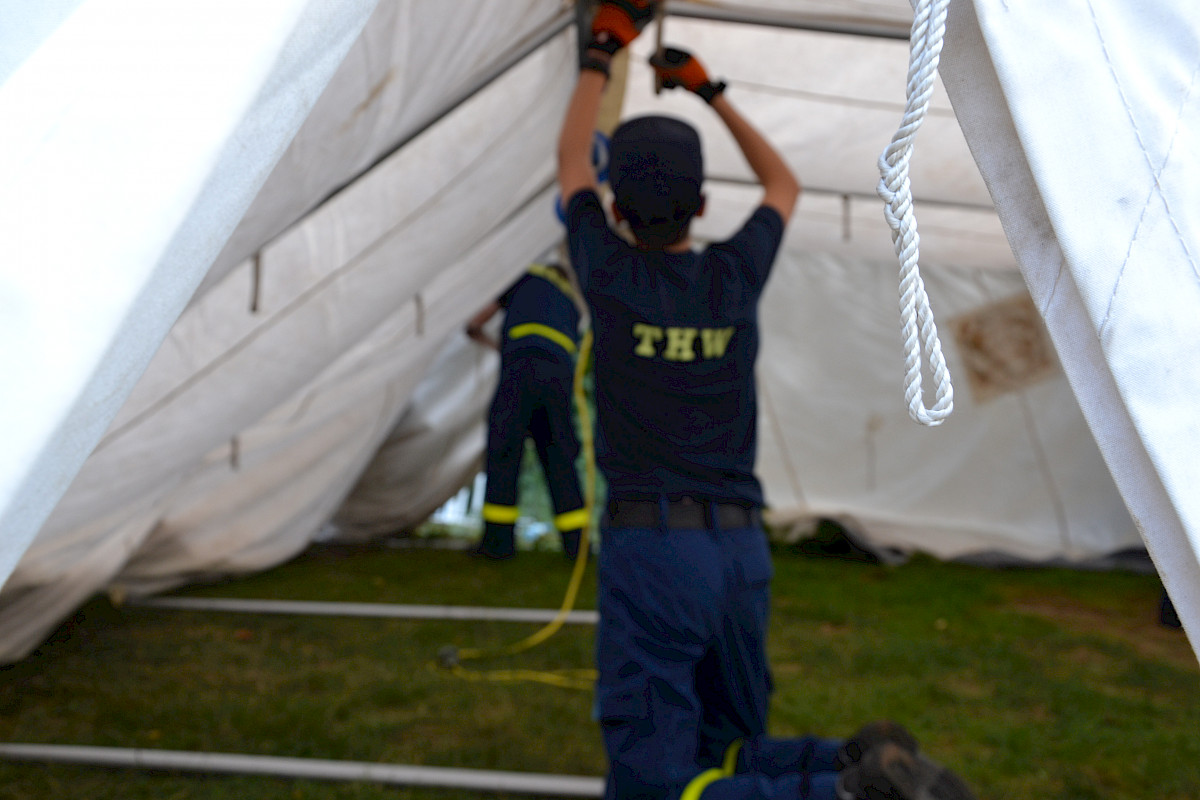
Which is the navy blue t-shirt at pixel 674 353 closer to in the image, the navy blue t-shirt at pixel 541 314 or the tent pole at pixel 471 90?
the tent pole at pixel 471 90

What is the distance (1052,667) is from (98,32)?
3.37 metres

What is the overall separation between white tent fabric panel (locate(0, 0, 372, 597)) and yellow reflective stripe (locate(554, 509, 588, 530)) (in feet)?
11.1

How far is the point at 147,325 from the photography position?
18.4 inches

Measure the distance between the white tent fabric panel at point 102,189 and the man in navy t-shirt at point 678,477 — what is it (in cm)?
102

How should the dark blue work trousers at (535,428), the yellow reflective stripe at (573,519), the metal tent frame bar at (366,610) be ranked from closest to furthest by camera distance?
1. the metal tent frame bar at (366,610)
2. the dark blue work trousers at (535,428)
3. the yellow reflective stripe at (573,519)

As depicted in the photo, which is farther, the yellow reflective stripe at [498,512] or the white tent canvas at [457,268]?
the yellow reflective stripe at [498,512]

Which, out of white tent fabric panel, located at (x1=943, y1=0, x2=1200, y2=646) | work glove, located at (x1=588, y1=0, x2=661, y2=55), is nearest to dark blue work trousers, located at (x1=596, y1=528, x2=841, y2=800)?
work glove, located at (x1=588, y1=0, x2=661, y2=55)

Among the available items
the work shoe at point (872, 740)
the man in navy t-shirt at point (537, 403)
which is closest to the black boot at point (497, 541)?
the man in navy t-shirt at point (537, 403)

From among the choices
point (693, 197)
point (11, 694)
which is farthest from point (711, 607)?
point (11, 694)

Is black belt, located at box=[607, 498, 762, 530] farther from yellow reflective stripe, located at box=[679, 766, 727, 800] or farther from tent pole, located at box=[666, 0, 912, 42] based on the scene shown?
tent pole, located at box=[666, 0, 912, 42]

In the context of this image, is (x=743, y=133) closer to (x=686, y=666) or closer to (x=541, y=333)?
(x=686, y=666)

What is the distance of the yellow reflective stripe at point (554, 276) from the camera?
3.90m

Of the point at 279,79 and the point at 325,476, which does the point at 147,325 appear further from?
the point at 325,476

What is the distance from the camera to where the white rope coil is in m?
0.53
